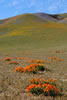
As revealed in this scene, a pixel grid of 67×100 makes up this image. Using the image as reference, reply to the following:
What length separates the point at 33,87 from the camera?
6492 millimetres

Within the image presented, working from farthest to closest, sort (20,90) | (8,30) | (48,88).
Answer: (8,30) < (20,90) < (48,88)

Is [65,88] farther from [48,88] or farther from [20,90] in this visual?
[20,90]

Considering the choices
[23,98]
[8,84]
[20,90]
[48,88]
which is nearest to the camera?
[23,98]

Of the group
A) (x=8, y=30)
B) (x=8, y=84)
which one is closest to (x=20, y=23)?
(x=8, y=30)

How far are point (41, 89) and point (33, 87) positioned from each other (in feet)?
1.16

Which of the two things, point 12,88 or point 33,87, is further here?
point 12,88

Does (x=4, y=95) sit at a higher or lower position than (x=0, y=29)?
lower

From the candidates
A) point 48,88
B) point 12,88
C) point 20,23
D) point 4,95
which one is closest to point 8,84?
point 12,88

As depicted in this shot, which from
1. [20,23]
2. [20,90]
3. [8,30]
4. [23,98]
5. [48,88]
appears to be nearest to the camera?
[23,98]

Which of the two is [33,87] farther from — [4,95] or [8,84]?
[8,84]

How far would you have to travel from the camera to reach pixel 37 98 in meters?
5.82

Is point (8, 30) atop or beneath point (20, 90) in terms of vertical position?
→ atop

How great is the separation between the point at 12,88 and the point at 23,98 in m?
1.34

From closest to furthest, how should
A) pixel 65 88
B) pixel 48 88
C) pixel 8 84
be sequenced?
pixel 48 88
pixel 65 88
pixel 8 84
